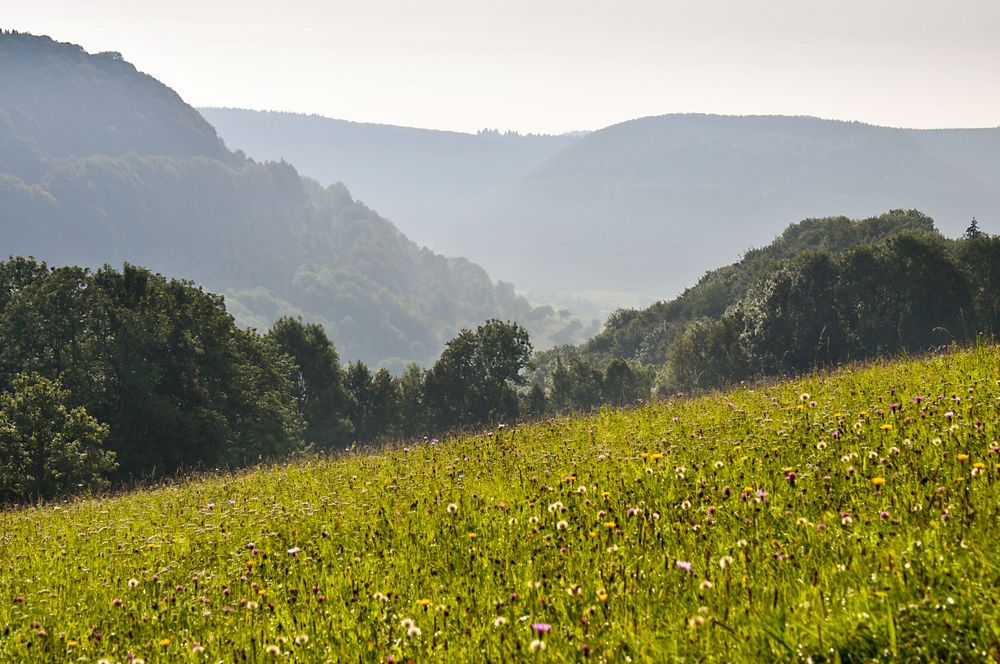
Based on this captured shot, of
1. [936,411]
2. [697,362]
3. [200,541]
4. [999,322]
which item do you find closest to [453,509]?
[200,541]

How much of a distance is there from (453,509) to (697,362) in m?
74.3

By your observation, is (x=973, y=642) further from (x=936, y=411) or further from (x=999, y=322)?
(x=999, y=322)

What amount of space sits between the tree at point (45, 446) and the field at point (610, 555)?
68.7 feet

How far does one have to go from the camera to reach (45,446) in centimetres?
3017

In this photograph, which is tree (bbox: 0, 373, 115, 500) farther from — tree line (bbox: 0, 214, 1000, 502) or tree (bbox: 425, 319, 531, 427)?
tree (bbox: 425, 319, 531, 427)

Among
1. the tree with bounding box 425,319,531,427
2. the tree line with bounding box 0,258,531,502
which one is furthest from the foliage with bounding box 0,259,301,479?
the tree with bounding box 425,319,531,427

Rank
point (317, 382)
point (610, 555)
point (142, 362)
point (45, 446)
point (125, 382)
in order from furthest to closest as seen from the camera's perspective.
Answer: point (317, 382), point (142, 362), point (125, 382), point (45, 446), point (610, 555)

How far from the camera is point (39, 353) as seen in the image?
39938 millimetres

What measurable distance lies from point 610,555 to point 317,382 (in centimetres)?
6367

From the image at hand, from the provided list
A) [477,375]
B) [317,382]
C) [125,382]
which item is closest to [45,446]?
[125,382]

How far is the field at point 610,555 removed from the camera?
3.76 m

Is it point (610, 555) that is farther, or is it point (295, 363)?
point (295, 363)

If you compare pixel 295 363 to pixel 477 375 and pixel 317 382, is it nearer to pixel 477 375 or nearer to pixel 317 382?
pixel 317 382

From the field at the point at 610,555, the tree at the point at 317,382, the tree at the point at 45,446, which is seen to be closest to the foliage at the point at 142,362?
the tree at the point at 45,446
